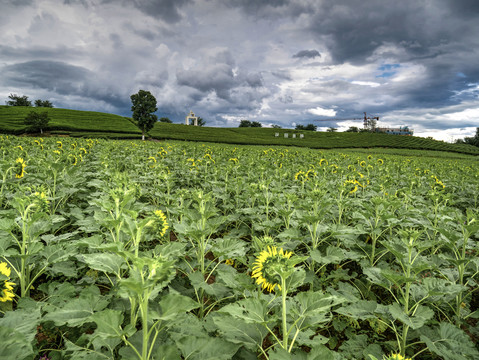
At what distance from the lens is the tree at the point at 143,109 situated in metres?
53.2

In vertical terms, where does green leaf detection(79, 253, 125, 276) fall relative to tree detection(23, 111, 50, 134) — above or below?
below

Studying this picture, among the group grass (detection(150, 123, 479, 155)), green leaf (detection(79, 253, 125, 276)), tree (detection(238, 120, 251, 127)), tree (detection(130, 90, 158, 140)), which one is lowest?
green leaf (detection(79, 253, 125, 276))

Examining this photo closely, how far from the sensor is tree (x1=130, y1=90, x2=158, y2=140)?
5316 cm

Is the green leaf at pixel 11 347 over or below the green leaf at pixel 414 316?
over

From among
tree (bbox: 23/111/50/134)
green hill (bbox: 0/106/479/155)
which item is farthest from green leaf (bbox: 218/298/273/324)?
tree (bbox: 23/111/50/134)

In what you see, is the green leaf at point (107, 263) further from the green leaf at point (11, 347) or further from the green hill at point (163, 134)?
the green hill at point (163, 134)

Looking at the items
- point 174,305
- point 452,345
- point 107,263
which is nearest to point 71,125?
point 107,263

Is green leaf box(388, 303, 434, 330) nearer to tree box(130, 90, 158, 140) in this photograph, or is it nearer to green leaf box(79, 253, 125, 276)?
green leaf box(79, 253, 125, 276)

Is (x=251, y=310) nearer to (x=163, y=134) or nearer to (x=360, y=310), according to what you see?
(x=360, y=310)

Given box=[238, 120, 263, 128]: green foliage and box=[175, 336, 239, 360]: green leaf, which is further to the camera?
box=[238, 120, 263, 128]: green foliage

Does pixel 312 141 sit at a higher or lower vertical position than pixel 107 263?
higher

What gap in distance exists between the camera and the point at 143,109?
53.7 m

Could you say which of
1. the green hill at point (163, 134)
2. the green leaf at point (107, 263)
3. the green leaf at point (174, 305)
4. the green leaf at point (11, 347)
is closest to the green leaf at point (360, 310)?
the green leaf at point (174, 305)

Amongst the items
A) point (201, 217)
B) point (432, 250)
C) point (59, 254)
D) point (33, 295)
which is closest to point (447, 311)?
point (432, 250)
